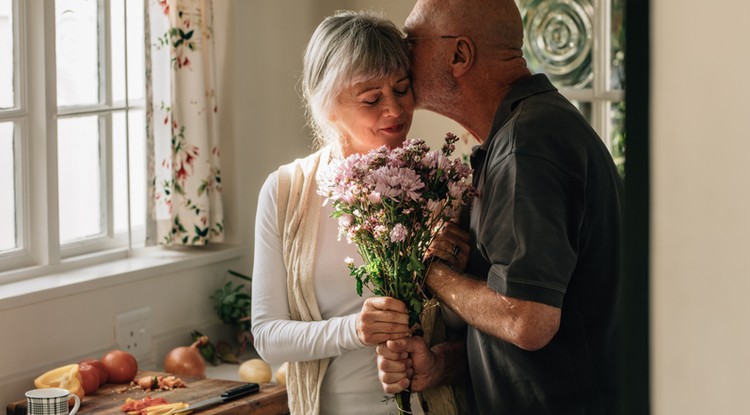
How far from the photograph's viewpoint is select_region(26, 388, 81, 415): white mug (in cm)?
221

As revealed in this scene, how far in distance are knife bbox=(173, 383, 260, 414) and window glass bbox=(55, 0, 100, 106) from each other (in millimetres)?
1147

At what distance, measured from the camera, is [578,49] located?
343 cm

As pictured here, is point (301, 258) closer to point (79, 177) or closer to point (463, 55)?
point (463, 55)

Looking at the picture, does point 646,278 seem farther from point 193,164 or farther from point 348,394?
point 193,164

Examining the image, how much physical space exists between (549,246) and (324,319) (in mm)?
683

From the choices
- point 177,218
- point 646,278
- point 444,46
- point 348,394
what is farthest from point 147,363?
point 646,278

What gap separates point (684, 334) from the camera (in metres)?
0.37

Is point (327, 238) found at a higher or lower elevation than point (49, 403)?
higher

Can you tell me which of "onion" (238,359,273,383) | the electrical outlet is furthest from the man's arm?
the electrical outlet

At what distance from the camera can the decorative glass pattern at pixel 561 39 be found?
11.2 feet

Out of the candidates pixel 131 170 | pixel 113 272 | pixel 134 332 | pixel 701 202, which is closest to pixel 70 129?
pixel 131 170

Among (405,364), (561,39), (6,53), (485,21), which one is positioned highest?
(561,39)

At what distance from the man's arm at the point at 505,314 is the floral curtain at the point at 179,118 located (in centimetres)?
188

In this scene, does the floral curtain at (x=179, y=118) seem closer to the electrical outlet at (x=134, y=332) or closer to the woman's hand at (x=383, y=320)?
the electrical outlet at (x=134, y=332)
